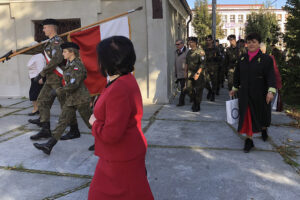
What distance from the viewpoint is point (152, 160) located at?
157 inches

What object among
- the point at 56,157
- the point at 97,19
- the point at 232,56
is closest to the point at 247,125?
the point at 56,157

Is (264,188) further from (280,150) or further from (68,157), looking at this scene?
(68,157)

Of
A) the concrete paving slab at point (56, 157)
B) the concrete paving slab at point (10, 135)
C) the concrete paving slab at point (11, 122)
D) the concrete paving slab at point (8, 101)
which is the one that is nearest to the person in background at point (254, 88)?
the concrete paving slab at point (56, 157)

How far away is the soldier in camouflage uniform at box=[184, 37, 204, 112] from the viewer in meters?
7.11

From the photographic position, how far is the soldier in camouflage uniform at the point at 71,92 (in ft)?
13.7

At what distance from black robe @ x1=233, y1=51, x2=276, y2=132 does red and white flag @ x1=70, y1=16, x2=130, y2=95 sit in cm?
212

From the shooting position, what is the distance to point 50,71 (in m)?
4.85

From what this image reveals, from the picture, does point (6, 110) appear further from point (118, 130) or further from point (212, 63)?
point (118, 130)

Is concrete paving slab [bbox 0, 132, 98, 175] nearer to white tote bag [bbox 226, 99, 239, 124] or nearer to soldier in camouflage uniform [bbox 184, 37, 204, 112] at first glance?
white tote bag [bbox 226, 99, 239, 124]

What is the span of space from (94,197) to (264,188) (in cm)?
215

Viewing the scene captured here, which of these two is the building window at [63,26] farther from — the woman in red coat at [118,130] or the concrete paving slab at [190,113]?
the woman in red coat at [118,130]

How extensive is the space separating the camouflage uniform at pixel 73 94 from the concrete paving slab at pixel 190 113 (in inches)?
96.0

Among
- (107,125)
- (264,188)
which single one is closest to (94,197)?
(107,125)

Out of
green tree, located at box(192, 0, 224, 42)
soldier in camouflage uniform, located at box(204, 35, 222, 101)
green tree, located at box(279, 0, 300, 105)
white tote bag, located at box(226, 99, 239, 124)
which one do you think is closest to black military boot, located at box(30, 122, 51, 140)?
white tote bag, located at box(226, 99, 239, 124)
